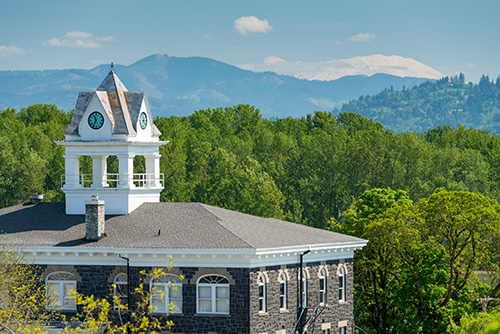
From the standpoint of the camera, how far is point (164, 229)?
1908 inches

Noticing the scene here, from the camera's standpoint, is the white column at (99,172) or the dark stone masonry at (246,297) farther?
the white column at (99,172)

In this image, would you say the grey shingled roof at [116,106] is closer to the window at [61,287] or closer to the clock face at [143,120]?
the clock face at [143,120]

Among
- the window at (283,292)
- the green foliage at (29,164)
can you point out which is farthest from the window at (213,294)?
the green foliage at (29,164)

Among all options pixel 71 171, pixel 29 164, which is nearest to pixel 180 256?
pixel 71 171

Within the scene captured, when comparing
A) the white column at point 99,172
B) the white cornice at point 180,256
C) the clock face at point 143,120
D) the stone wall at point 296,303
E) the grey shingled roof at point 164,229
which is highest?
the clock face at point 143,120

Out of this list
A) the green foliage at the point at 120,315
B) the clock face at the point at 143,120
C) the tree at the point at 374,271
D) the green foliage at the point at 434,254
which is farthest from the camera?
the tree at the point at 374,271

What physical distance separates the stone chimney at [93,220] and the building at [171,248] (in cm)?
5

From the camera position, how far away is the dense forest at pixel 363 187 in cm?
5412

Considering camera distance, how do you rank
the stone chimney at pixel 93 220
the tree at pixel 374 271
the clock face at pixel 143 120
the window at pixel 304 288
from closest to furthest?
the stone chimney at pixel 93 220 → the window at pixel 304 288 → the clock face at pixel 143 120 → the tree at pixel 374 271

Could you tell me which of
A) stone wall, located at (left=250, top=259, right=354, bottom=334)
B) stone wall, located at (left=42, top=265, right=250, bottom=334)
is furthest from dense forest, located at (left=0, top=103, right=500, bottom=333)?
stone wall, located at (left=42, top=265, right=250, bottom=334)

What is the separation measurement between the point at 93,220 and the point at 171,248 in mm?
4952

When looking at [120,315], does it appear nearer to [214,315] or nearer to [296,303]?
[214,315]

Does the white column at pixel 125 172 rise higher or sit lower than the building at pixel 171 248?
higher

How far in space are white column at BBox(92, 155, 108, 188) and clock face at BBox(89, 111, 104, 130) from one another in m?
1.88
